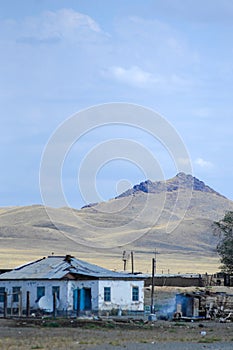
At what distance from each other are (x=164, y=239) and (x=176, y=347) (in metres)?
145

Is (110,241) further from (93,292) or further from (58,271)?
(93,292)

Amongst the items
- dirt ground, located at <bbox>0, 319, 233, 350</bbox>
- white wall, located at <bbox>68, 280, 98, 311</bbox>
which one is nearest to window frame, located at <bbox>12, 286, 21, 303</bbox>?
white wall, located at <bbox>68, 280, 98, 311</bbox>

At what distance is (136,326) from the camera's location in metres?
41.8

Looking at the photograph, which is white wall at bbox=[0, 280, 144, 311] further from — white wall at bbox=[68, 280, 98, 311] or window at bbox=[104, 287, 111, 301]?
window at bbox=[104, 287, 111, 301]

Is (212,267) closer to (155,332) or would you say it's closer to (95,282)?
(95,282)

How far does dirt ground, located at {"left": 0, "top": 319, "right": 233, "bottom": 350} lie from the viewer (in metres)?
30.1

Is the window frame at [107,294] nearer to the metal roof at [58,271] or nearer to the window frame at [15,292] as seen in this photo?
the metal roof at [58,271]

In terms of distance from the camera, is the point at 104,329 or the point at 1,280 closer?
the point at 104,329

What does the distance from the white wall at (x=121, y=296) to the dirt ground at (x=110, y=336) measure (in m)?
9.46

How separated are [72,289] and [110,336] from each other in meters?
19.2

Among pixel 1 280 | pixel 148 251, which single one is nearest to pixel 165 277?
pixel 1 280

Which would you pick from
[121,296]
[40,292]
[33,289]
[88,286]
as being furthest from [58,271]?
[121,296]

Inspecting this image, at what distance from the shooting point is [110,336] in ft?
115

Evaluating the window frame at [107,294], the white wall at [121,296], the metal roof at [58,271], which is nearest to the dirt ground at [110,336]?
the white wall at [121,296]
